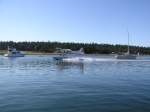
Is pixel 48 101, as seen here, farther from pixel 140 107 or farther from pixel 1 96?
pixel 140 107

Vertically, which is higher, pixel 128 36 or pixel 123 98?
pixel 128 36

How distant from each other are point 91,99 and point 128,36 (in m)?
117

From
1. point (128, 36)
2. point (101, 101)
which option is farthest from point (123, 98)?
point (128, 36)

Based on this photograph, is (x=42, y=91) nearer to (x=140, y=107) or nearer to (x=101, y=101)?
(x=101, y=101)

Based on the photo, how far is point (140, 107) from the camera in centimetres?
1716

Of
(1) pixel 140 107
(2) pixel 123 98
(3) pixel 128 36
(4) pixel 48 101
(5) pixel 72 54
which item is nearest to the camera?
(1) pixel 140 107

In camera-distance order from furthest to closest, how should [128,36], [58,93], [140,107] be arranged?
[128,36], [58,93], [140,107]

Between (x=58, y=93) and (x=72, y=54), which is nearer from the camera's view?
(x=58, y=93)

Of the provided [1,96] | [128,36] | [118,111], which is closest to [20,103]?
[1,96]

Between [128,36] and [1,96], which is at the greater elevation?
[128,36]

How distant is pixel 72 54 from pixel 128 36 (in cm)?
3463

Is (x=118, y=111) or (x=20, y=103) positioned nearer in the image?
(x=118, y=111)

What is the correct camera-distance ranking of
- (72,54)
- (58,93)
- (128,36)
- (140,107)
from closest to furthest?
(140,107) < (58,93) < (72,54) < (128,36)

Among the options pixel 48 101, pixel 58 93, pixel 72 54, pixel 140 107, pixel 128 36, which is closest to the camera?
pixel 140 107
